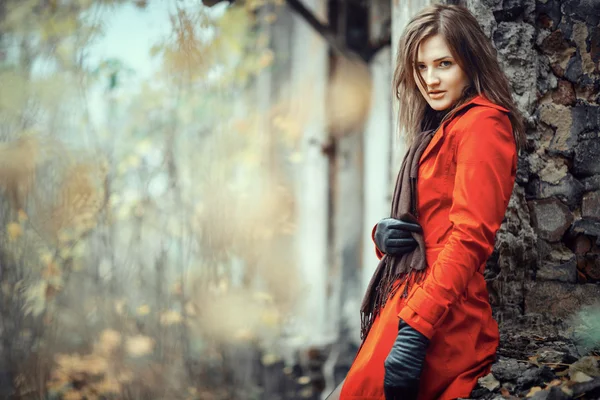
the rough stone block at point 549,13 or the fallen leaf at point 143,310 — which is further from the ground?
the rough stone block at point 549,13

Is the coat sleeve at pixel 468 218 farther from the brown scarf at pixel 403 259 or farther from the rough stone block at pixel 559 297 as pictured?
the rough stone block at pixel 559 297

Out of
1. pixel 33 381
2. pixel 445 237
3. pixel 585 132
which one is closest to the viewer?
pixel 445 237

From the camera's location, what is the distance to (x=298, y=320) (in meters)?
4.65

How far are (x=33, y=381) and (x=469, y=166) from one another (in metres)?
4.00

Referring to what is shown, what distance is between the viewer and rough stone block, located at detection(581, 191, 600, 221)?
2033 millimetres

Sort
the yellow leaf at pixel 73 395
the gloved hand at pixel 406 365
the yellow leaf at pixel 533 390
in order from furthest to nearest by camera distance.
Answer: the yellow leaf at pixel 73 395
the yellow leaf at pixel 533 390
the gloved hand at pixel 406 365

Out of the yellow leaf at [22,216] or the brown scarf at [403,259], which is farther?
the yellow leaf at [22,216]

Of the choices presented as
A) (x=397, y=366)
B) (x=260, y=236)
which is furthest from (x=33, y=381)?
(x=397, y=366)

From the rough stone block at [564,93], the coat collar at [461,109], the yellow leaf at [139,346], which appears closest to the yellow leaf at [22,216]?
the yellow leaf at [139,346]

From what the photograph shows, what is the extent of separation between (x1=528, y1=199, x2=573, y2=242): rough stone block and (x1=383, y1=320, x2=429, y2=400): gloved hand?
886 millimetres

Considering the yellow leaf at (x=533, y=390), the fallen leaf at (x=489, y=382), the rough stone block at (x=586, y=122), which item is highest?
the rough stone block at (x=586, y=122)

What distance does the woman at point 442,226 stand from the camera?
1.49 m

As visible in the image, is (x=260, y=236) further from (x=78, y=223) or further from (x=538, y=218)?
(x=538, y=218)

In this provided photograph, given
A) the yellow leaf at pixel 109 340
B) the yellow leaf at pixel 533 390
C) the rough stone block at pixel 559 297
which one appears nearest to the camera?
the yellow leaf at pixel 533 390
